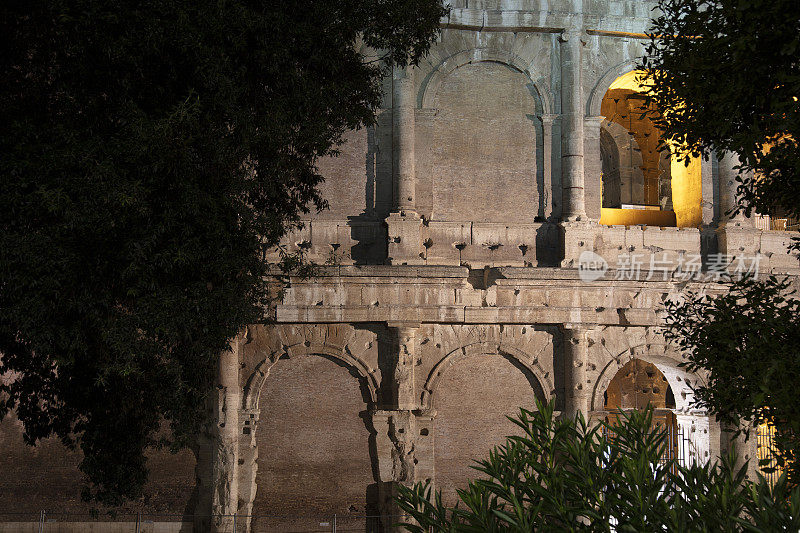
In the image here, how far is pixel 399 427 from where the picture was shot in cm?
1275

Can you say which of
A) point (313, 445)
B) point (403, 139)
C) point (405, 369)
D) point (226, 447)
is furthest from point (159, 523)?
point (403, 139)

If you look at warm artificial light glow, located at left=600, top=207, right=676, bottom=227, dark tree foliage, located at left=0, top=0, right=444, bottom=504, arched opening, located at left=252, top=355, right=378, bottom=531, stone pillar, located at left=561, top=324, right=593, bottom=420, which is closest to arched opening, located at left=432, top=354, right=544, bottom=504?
stone pillar, located at left=561, top=324, right=593, bottom=420

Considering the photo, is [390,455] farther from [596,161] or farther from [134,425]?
[596,161]

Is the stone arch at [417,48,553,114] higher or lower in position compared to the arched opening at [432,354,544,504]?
higher

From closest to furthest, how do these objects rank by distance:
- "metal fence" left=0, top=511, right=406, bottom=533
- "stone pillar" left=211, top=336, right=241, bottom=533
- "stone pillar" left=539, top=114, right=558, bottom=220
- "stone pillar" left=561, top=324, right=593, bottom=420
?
"stone pillar" left=211, top=336, right=241, bottom=533
"metal fence" left=0, top=511, right=406, bottom=533
"stone pillar" left=561, top=324, right=593, bottom=420
"stone pillar" left=539, top=114, right=558, bottom=220

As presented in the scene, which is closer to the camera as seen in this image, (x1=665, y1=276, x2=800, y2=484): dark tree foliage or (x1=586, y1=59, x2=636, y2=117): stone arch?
(x1=665, y1=276, x2=800, y2=484): dark tree foliage

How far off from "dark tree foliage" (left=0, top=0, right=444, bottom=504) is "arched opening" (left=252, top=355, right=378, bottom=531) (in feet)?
16.1

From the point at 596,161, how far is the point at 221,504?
848cm

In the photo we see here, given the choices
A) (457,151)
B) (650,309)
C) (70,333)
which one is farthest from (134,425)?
(650,309)

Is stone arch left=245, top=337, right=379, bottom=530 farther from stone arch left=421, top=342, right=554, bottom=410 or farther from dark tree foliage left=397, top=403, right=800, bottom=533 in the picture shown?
dark tree foliage left=397, top=403, right=800, bottom=533

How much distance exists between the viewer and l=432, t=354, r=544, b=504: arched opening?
1343cm

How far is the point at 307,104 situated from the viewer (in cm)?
808

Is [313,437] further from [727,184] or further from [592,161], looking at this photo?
[727,184]

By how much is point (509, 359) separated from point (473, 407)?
102cm
